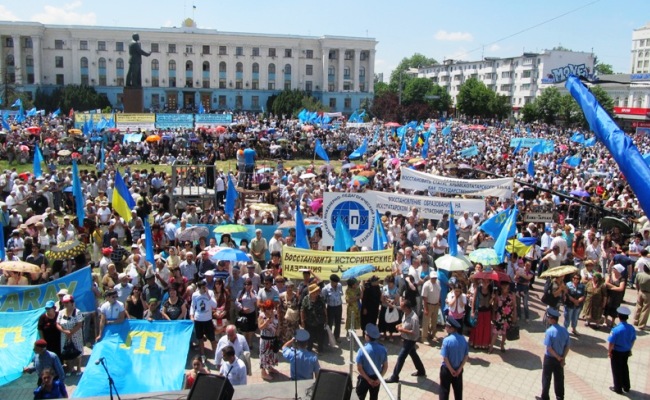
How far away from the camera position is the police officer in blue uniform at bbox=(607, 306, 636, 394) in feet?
26.3

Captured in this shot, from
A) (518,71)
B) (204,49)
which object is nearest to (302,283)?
(204,49)

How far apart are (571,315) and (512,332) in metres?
1.13

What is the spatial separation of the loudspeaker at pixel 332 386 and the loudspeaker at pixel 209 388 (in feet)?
2.34

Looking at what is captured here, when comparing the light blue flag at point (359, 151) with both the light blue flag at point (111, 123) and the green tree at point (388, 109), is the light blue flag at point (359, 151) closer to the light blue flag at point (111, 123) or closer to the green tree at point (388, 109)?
the light blue flag at point (111, 123)

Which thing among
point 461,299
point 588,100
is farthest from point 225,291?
point 588,100

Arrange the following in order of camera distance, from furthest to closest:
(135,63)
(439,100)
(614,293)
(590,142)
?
(439,100)
(135,63)
(590,142)
(614,293)

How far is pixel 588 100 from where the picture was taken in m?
5.14

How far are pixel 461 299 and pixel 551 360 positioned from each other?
69.8 inches

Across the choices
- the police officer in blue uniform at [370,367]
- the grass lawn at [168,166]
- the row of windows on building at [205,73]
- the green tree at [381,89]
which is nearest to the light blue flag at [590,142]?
the grass lawn at [168,166]

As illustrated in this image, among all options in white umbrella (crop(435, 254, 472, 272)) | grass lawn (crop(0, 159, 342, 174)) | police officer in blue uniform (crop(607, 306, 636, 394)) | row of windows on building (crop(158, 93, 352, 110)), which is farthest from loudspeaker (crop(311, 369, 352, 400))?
row of windows on building (crop(158, 93, 352, 110))

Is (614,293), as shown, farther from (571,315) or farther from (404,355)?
(404,355)

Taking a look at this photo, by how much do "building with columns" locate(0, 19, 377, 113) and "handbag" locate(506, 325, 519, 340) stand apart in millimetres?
83919

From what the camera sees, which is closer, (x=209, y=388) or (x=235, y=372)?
(x=209, y=388)

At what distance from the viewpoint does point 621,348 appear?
26.6ft
